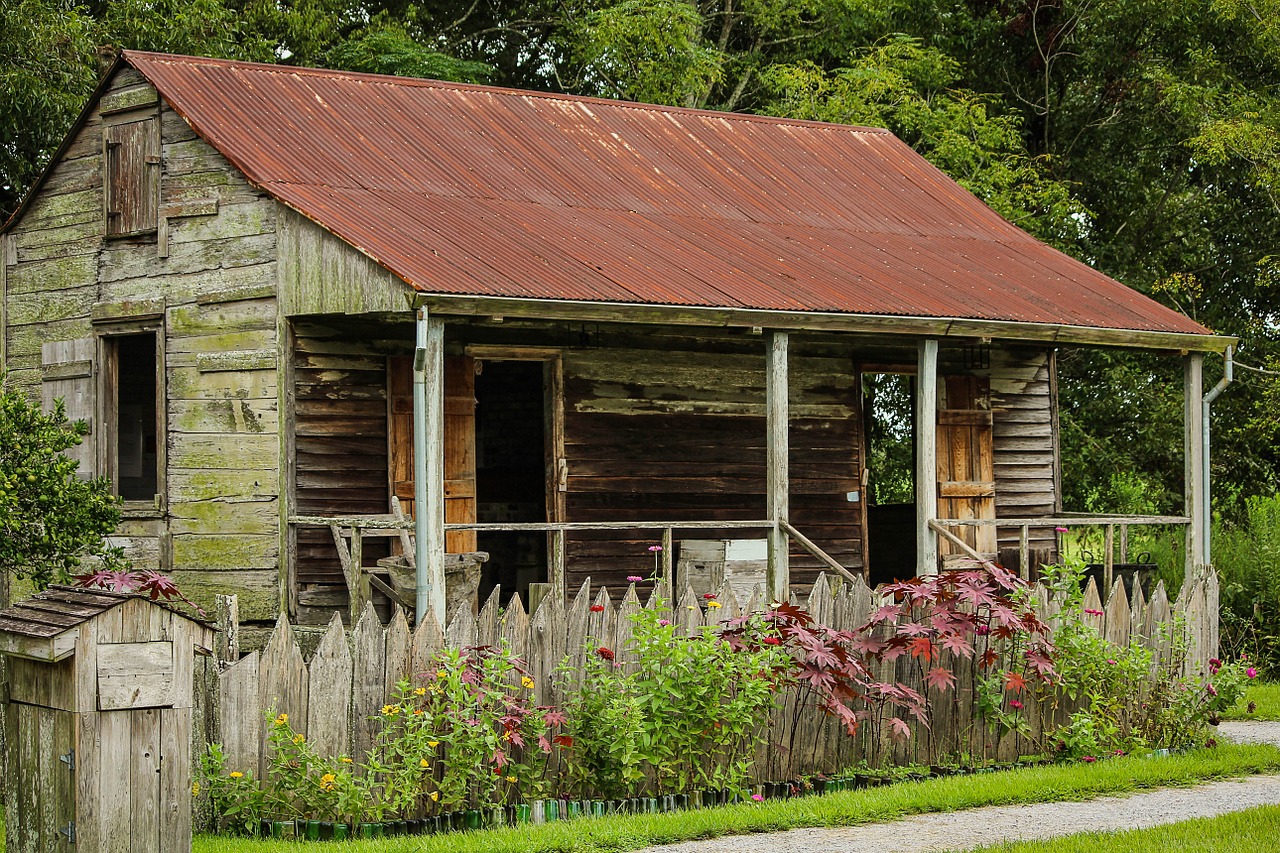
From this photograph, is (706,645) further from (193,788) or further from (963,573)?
(193,788)

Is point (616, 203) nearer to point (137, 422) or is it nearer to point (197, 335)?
point (197, 335)

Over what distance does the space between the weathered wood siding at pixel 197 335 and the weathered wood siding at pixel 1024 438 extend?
26.7 ft

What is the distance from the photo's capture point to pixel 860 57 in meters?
27.9

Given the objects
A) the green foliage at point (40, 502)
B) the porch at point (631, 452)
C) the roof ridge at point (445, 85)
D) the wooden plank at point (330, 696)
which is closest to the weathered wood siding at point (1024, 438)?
the porch at point (631, 452)

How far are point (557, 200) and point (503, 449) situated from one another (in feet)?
12.9

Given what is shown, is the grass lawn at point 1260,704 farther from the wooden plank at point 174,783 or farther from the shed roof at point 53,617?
the shed roof at point 53,617

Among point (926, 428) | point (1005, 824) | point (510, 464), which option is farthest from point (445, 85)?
point (1005, 824)

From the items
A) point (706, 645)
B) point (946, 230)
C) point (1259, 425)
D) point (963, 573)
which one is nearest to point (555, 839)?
point (706, 645)

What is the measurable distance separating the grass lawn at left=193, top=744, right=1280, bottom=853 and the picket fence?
0.48 m

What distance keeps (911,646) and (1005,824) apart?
1502mm

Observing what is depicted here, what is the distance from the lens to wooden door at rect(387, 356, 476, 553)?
14008 mm

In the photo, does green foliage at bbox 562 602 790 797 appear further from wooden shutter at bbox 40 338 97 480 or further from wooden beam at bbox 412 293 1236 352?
wooden shutter at bbox 40 338 97 480

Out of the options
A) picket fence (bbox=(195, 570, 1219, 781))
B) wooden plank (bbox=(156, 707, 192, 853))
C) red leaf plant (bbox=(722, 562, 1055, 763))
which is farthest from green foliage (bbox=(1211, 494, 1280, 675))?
wooden plank (bbox=(156, 707, 192, 853))

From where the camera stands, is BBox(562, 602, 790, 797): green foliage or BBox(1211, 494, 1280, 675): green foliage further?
BBox(1211, 494, 1280, 675): green foliage
